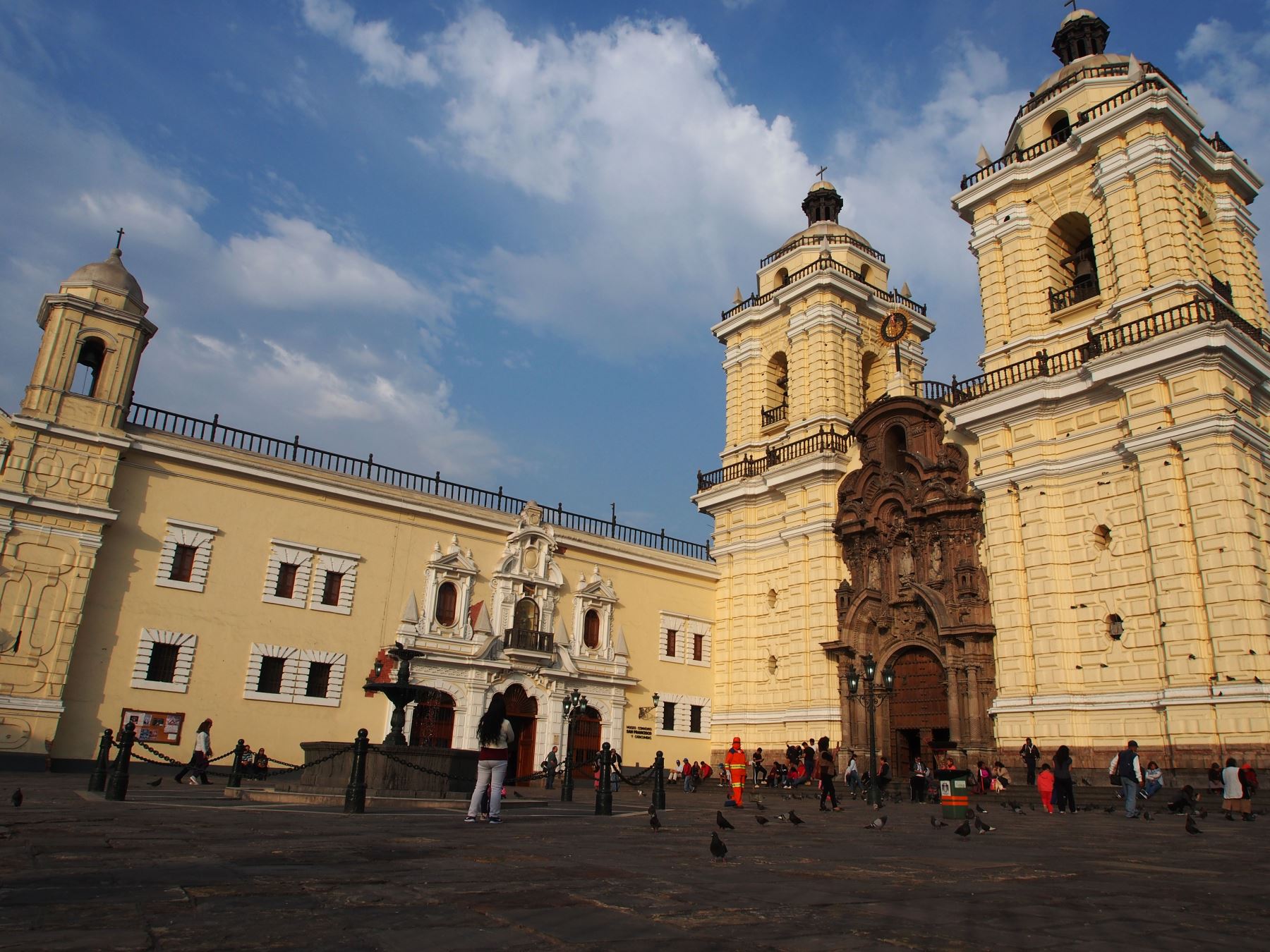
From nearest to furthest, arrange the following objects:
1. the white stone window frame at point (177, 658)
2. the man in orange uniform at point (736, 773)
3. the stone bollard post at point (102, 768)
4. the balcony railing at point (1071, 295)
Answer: the stone bollard post at point (102, 768) < the man in orange uniform at point (736, 773) < the white stone window frame at point (177, 658) < the balcony railing at point (1071, 295)

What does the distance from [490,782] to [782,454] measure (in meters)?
21.8

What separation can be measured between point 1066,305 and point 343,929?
24673 millimetres

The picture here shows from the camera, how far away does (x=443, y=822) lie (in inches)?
404

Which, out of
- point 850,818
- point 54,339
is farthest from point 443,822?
point 54,339

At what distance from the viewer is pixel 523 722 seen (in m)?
27.9

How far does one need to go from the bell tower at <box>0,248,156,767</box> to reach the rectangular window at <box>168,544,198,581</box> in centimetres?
188

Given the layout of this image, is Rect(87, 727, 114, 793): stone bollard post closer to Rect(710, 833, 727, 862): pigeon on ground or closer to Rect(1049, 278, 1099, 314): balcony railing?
Rect(710, 833, 727, 862): pigeon on ground

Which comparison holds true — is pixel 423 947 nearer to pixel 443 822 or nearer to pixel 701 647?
pixel 443 822

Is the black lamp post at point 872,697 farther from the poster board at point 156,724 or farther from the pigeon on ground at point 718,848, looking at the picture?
the poster board at point 156,724

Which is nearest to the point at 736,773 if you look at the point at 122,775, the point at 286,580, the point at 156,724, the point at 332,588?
the point at 122,775

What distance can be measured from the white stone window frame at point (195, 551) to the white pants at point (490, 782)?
52.1ft

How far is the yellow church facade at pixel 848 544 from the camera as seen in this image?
64.4 feet

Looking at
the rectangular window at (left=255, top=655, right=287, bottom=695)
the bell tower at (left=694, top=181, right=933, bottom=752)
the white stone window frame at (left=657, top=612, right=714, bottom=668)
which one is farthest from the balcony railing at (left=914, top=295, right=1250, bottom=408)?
the rectangular window at (left=255, top=655, right=287, bottom=695)

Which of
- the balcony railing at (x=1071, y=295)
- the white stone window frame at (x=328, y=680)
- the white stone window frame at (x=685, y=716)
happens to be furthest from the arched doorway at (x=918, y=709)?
the white stone window frame at (x=328, y=680)
